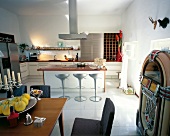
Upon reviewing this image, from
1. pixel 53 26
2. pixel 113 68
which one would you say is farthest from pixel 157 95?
pixel 53 26

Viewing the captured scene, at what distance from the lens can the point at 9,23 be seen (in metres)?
5.23

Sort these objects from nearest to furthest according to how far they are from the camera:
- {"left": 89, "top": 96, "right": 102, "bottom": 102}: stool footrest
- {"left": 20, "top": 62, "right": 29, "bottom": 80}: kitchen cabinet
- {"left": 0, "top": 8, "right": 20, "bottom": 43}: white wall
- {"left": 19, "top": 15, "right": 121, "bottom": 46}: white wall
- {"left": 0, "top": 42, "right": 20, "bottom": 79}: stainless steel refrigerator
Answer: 1. {"left": 89, "top": 96, "right": 102, "bottom": 102}: stool footrest
2. {"left": 0, "top": 42, "right": 20, "bottom": 79}: stainless steel refrigerator
3. {"left": 0, "top": 8, "right": 20, "bottom": 43}: white wall
4. {"left": 20, "top": 62, "right": 29, "bottom": 80}: kitchen cabinet
5. {"left": 19, "top": 15, "right": 121, "bottom": 46}: white wall

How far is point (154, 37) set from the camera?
8.61ft

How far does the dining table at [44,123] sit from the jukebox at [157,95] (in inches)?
50.5

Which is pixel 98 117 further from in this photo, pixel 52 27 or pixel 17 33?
pixel 17 33

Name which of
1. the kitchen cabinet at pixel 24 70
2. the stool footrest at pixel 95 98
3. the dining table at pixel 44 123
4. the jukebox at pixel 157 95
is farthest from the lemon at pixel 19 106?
the kitchen cabinet at pixel 24 70

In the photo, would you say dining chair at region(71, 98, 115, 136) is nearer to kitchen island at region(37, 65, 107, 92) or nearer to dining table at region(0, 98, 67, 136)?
dining table at region(0, 98, 67, 136)

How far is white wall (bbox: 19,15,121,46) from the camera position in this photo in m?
5.77

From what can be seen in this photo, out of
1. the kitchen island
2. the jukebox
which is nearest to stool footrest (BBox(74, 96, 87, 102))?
the kitchen island

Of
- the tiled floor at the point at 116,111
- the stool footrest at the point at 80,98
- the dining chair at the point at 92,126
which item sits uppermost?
the dining chair at the point at 92,126

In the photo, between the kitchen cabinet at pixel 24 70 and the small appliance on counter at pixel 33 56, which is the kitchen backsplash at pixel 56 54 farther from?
the kitchen cabinet at pixel 24 70

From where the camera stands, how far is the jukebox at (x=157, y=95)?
4.49ft

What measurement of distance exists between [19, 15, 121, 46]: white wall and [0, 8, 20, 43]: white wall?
255 millimetres

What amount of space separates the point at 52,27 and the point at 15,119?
544cm
